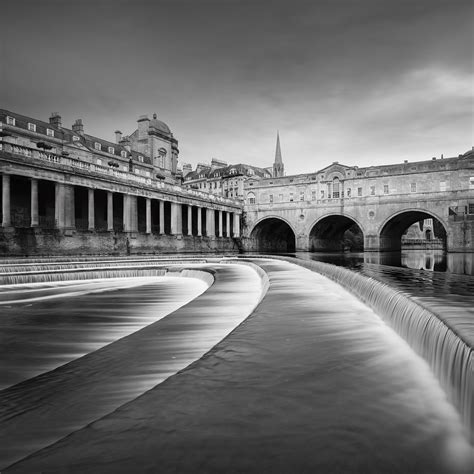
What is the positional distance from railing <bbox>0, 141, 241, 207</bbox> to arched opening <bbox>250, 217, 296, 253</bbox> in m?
7.31

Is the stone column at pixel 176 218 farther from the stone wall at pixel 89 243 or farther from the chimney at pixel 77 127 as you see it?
the chimney at pixel 77 127

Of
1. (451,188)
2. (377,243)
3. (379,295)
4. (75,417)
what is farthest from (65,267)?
(451,188)

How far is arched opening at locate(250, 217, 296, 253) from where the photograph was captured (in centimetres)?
4891

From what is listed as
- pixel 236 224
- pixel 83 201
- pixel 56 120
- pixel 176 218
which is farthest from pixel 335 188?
pixel 56 120

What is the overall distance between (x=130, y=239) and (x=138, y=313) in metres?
22.3

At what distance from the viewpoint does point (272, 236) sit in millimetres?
53719

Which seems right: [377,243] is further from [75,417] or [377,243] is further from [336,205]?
[75,417]

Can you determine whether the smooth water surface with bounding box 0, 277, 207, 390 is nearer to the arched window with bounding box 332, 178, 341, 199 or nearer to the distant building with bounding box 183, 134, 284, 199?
the arched window with bounding box 332, 178, 341, 199

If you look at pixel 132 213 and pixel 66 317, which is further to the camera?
pixel 132 213

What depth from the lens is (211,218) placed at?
4144 centimetres

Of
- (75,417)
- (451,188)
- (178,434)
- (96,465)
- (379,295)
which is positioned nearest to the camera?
(96,465)

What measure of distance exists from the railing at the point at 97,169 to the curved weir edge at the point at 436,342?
22700 mm

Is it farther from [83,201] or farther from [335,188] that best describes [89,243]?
[335,188]

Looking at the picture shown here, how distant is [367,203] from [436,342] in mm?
39047
